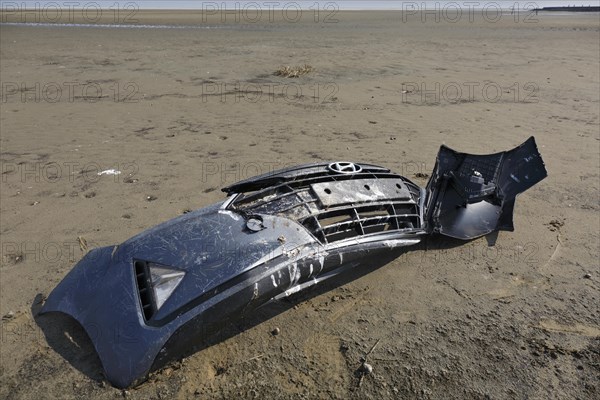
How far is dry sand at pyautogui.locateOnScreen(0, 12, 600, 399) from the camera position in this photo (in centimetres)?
302

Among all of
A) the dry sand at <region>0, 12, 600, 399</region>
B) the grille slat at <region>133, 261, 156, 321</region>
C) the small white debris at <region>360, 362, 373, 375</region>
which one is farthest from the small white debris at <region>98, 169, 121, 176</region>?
the small white debris at <region>360, 362, 373, 375</region>

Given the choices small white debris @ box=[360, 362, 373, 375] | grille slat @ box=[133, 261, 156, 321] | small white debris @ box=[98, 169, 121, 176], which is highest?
small white debris @ box=[98, 169, 121, 176]

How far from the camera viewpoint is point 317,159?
21.0 ft

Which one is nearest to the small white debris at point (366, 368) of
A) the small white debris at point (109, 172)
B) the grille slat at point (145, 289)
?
the grille slat at point (145, 289)

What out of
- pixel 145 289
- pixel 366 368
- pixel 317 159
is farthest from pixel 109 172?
pixel 366 368

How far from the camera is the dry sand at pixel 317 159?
3018 millimetres

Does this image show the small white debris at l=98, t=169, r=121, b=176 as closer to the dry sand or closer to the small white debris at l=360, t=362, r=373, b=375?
the dry sand

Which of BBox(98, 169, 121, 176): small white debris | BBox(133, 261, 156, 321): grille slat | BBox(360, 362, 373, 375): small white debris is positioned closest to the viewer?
BBox(133, 261, 156, 321): grille slat

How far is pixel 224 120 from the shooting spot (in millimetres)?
8188

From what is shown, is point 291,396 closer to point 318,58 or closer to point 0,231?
point 0,231

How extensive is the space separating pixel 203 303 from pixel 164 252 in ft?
1.62

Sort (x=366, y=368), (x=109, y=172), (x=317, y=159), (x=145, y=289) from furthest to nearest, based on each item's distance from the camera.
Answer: (x=317, y=159) < (x=109, y=172) < (x=366, y=368) < (x=145, y=289)

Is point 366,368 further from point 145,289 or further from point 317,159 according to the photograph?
point 317,159

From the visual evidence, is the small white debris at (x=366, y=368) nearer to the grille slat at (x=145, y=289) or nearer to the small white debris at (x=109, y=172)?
the grille slat at (x=145, y=289)
